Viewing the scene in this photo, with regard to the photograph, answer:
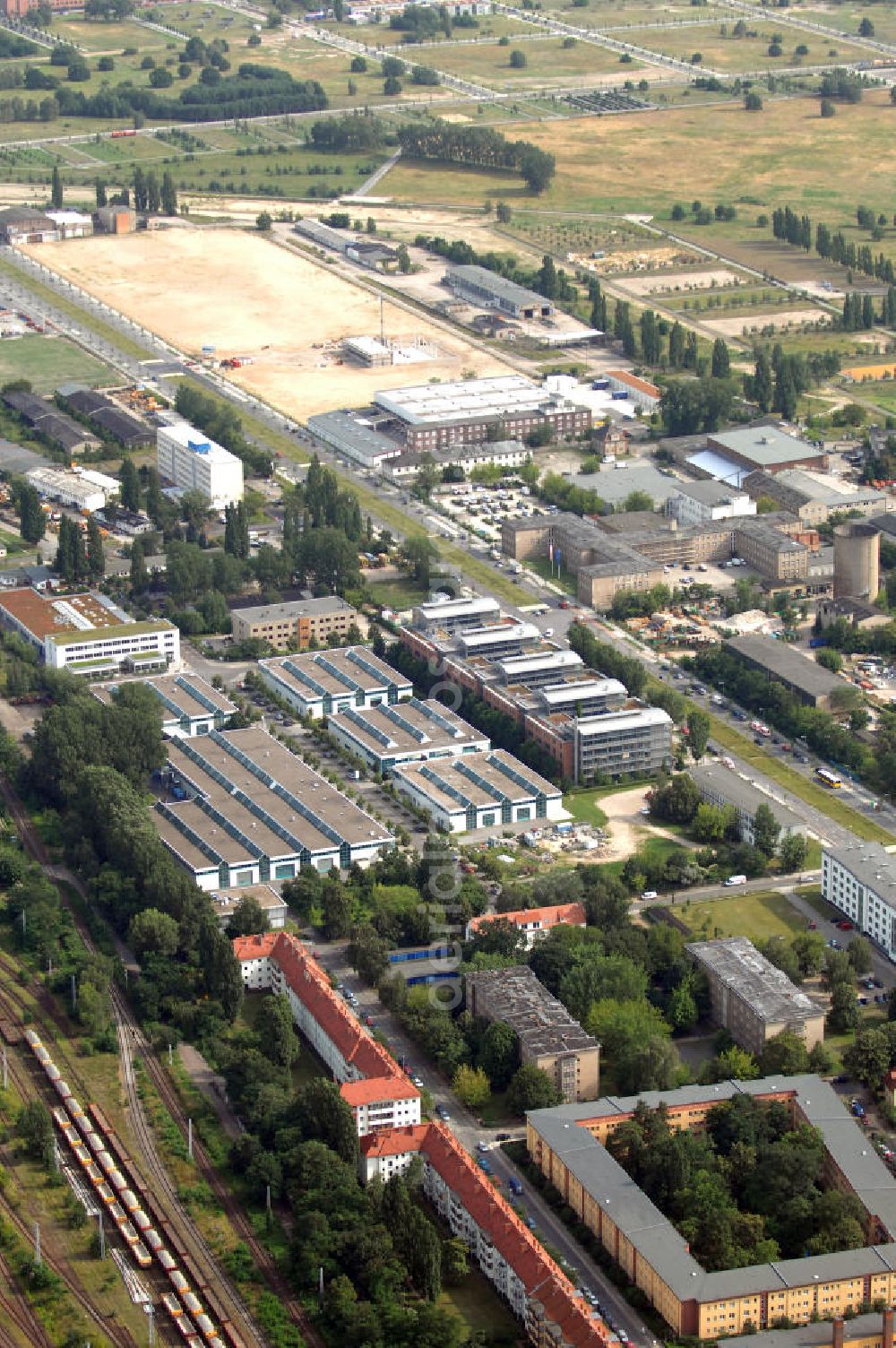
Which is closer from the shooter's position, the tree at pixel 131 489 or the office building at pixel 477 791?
the office building at pixel 477 791

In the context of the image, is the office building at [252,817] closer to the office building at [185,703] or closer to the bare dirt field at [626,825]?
the office building at [185,703]

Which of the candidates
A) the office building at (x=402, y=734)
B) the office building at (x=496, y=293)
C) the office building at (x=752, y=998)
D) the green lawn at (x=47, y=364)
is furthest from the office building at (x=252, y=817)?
the office building at (x=496, y=293)

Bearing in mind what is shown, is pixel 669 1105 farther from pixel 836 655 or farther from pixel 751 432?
pixel 751 432

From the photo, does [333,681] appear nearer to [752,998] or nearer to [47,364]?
[752,998]

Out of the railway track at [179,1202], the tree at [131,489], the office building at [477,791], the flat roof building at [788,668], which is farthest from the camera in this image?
the tree at [131,489]

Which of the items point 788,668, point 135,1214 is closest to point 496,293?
point 788,668

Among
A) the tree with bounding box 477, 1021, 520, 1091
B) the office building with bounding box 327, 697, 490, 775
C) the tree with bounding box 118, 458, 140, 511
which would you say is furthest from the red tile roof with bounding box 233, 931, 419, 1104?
the tree with bounding box 118, 458, 140, 511
